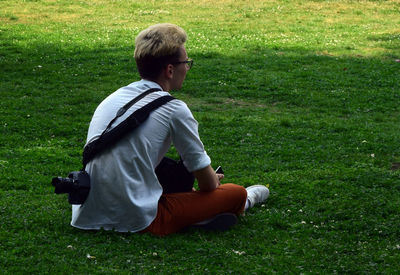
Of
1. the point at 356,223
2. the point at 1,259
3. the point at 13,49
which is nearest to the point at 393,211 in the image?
the point at 356,223

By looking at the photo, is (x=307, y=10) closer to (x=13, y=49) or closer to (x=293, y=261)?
(x=13, y=49)

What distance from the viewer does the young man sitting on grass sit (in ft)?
15.2

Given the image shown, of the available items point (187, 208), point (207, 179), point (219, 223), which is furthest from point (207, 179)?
point (219, 223)

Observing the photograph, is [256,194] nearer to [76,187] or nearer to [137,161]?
[137,161]

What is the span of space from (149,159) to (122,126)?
1.04 ft

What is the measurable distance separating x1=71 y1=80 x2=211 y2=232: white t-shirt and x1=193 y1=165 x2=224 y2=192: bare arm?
7 cm

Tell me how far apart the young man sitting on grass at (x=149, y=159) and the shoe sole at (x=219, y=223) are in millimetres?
149

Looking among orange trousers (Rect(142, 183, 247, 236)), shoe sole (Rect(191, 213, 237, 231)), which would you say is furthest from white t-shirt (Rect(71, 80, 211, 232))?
shoe sole (Rect(191, 213, 237, 231))

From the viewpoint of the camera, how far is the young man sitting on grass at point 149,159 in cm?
462

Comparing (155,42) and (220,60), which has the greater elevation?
(155,42)

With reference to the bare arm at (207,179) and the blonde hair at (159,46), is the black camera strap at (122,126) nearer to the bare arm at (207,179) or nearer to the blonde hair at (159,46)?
the blonde hair at (159,46)

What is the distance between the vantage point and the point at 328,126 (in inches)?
377

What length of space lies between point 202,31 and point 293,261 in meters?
14.7

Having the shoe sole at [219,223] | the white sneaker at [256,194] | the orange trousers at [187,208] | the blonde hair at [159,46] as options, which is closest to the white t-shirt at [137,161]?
the orange trousers at [187,208]
